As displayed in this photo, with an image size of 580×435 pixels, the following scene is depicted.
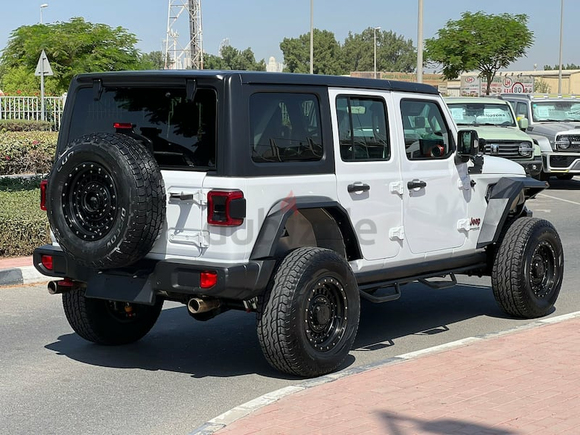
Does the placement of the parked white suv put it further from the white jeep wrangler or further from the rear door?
the white jeep wrangler

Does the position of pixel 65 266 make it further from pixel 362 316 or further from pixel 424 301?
pixel 424 301

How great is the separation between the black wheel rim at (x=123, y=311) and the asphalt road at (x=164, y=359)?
23 cm

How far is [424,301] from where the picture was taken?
9.89 metres

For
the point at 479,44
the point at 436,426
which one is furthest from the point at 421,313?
the point at 479,44

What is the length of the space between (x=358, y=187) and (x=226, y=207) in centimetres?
130

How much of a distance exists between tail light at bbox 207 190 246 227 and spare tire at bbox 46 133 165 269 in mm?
343

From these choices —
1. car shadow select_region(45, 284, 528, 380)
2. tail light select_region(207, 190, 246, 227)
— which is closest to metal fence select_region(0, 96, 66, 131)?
car shadow select_region(45, 284, 528, 380)

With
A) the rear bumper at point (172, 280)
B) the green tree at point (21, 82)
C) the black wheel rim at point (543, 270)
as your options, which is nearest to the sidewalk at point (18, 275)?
the rear bumper at point (172, 280)

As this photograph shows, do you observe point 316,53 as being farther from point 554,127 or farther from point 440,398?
point 440,398

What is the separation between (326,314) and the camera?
267 inches

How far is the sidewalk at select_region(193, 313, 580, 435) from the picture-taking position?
5.43 metres

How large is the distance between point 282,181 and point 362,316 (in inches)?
110

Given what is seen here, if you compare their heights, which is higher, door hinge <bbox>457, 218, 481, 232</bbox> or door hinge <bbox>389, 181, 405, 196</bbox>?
door hinge <bbox>389, 181, 405, 196</bbox>

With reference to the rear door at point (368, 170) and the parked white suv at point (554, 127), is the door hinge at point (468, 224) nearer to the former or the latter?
the rear door at point (368, 170)
